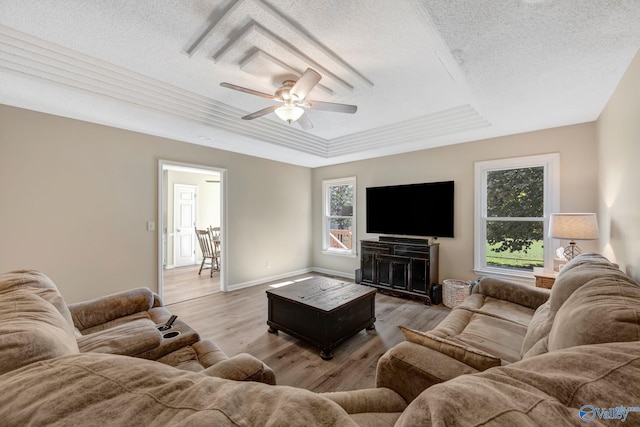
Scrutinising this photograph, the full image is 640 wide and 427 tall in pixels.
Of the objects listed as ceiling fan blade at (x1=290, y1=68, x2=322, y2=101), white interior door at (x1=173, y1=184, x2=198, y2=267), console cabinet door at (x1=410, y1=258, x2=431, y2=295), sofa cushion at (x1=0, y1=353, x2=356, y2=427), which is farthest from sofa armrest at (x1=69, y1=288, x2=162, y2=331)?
white interior door at (x1=173, y1=184, x2=198, y2=267)

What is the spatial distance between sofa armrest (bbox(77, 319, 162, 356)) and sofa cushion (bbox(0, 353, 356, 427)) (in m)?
0.79

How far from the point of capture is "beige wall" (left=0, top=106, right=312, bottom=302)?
2.77 m

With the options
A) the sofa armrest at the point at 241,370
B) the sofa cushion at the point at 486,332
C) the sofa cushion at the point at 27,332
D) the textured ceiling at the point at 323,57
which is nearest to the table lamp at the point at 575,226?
the sofa cushion at the point at 486,332

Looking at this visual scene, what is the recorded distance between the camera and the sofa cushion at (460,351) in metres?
1.03

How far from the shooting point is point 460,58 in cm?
187

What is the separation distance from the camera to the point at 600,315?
3.24 feet

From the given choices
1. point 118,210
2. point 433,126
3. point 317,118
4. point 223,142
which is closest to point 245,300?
point 118,210

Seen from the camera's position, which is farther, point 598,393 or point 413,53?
point 413,53

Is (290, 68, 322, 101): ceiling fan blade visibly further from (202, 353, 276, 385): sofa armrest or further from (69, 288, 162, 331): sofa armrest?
(69, 288, 162, 331): sofa armrest

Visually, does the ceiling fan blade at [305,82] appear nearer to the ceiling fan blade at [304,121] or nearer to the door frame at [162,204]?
the ceiling fan blade at [304,121]

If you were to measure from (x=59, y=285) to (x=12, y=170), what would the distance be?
132cm

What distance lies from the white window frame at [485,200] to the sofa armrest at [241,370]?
145 inches

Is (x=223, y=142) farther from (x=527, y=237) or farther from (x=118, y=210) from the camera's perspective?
(x=527, y=237)

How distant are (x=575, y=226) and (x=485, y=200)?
1.41 m
